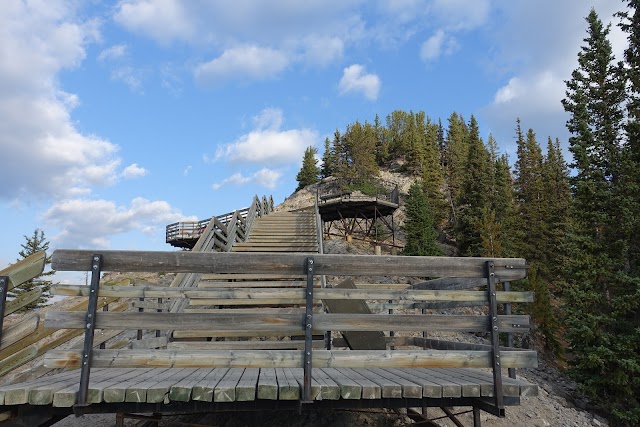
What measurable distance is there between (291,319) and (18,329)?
A: 2595 millimetres

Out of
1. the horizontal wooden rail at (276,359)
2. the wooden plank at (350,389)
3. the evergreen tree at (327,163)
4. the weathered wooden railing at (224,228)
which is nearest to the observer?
the horizontal wooden rail at (276,359)

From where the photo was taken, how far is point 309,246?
14.9 meters

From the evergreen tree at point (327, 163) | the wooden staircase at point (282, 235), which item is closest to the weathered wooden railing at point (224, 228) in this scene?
the wooden staircase at point (282, 235)

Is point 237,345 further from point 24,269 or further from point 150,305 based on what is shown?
point 24,269

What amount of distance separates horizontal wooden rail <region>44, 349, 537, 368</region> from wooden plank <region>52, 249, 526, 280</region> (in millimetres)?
723

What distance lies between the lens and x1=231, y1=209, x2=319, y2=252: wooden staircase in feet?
48.4

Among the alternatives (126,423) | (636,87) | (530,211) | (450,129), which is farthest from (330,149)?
(126,423)

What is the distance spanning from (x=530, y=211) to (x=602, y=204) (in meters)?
21.1

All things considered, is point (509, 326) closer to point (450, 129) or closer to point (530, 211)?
point (530, 211)

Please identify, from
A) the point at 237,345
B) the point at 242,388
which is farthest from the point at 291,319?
the point at 237,345

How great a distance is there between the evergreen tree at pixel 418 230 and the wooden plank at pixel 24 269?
25381 mm

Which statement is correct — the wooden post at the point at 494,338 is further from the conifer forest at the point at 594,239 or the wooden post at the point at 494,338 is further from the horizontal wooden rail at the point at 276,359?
the conifer forest at the point at 594,239

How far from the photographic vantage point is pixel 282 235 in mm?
16953

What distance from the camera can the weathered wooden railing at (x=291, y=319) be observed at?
3.58 metres
